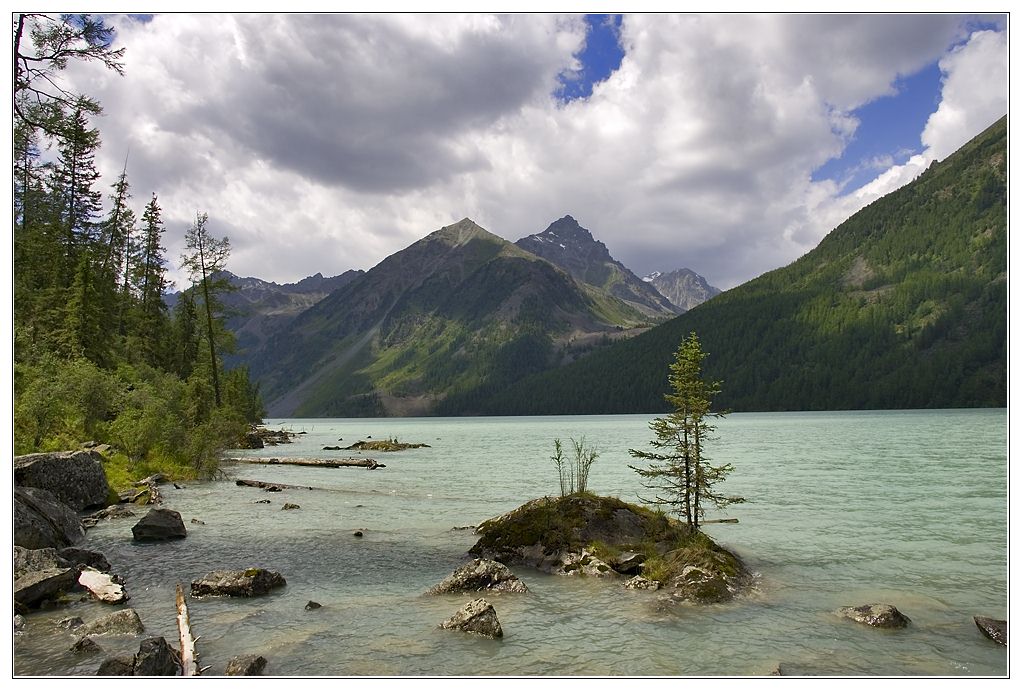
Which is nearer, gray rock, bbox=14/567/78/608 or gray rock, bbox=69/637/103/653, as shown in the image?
gray rock, bbox=69/637/103/653

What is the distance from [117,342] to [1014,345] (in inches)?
2669

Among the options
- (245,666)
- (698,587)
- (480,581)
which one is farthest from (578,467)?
(245,666)

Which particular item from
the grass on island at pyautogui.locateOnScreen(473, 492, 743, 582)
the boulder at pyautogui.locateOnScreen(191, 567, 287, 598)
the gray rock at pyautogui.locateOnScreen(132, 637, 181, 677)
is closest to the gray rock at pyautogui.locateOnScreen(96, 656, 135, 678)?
the gray rock at pyautogui.locateOnScreen(132, 637, 181, 677)

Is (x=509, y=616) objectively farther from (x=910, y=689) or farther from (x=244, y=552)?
(x=244, y=552)

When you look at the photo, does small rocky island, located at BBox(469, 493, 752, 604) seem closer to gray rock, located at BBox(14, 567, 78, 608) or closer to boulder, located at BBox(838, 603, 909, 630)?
boulder, located at BBox(838, 603, 909, 630)

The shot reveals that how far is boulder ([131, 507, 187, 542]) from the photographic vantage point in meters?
20.5

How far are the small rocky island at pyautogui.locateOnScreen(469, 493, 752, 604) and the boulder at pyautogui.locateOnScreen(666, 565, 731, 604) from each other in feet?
0.08

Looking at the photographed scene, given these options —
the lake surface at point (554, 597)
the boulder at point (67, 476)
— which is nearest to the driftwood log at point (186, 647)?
the lake surface at point (554, 597)

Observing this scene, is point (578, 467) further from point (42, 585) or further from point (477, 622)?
point (42, 585)

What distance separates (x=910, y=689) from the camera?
8.63 meters

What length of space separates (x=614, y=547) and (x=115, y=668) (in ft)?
43.5

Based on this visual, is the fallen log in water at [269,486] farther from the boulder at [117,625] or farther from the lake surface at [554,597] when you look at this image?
the boulder at [117,625]

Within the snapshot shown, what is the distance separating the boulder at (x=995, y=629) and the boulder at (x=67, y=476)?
28.4 m

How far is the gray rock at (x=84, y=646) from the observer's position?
1080 cm
